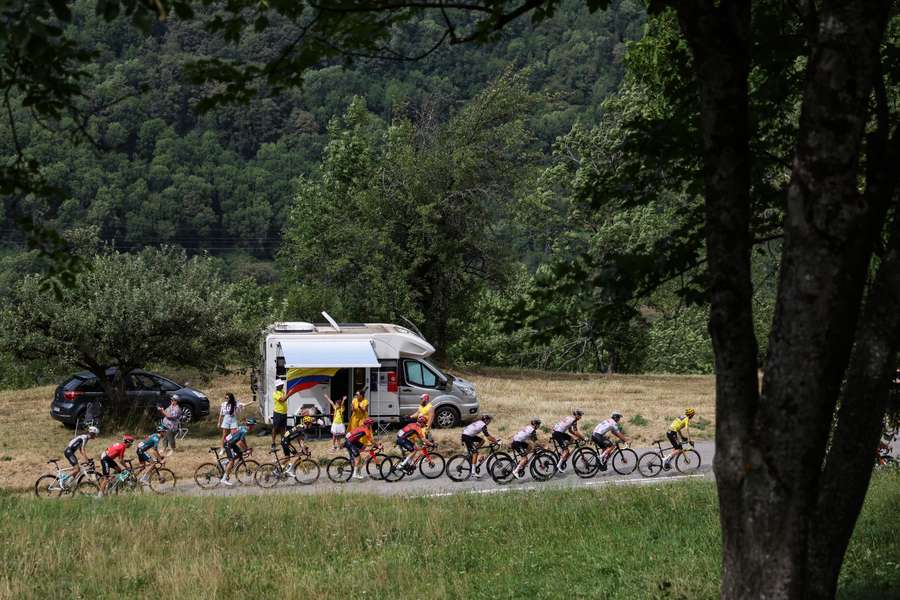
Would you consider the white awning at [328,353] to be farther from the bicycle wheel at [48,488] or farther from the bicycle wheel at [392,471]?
the bicycle wheel at [48,488]

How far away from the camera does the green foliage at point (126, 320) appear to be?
25922 millimetres

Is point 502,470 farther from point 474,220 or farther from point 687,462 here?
point 474,220

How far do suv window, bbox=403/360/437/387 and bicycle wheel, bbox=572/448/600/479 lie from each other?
7025 mm

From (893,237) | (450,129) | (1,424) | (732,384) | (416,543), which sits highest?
(450,129)

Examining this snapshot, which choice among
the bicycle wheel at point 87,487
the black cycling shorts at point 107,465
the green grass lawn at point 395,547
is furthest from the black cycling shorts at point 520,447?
the bicycle wheel at point 87,487

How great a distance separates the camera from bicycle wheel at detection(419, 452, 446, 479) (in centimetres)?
2069

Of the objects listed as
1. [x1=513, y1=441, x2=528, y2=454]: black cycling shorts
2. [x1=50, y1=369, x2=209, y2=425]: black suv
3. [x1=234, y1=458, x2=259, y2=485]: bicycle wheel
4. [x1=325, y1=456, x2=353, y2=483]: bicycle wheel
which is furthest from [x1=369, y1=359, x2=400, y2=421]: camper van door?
[x1=513, y1=441, x2=528, y2=454]: black cycling shorts

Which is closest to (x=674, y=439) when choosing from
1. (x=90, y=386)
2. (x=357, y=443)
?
(x=357, y=443)

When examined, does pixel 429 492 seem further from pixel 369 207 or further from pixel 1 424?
pixel 369 207

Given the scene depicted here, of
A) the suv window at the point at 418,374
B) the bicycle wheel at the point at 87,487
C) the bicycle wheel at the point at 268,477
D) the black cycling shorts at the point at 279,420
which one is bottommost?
the bicycle wheel at the point at 268,477

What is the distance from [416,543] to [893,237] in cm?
758

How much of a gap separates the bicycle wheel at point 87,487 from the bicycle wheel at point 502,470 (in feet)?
24.3

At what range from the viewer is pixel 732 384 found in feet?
16.3

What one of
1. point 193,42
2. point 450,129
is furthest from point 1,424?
point 193,42
